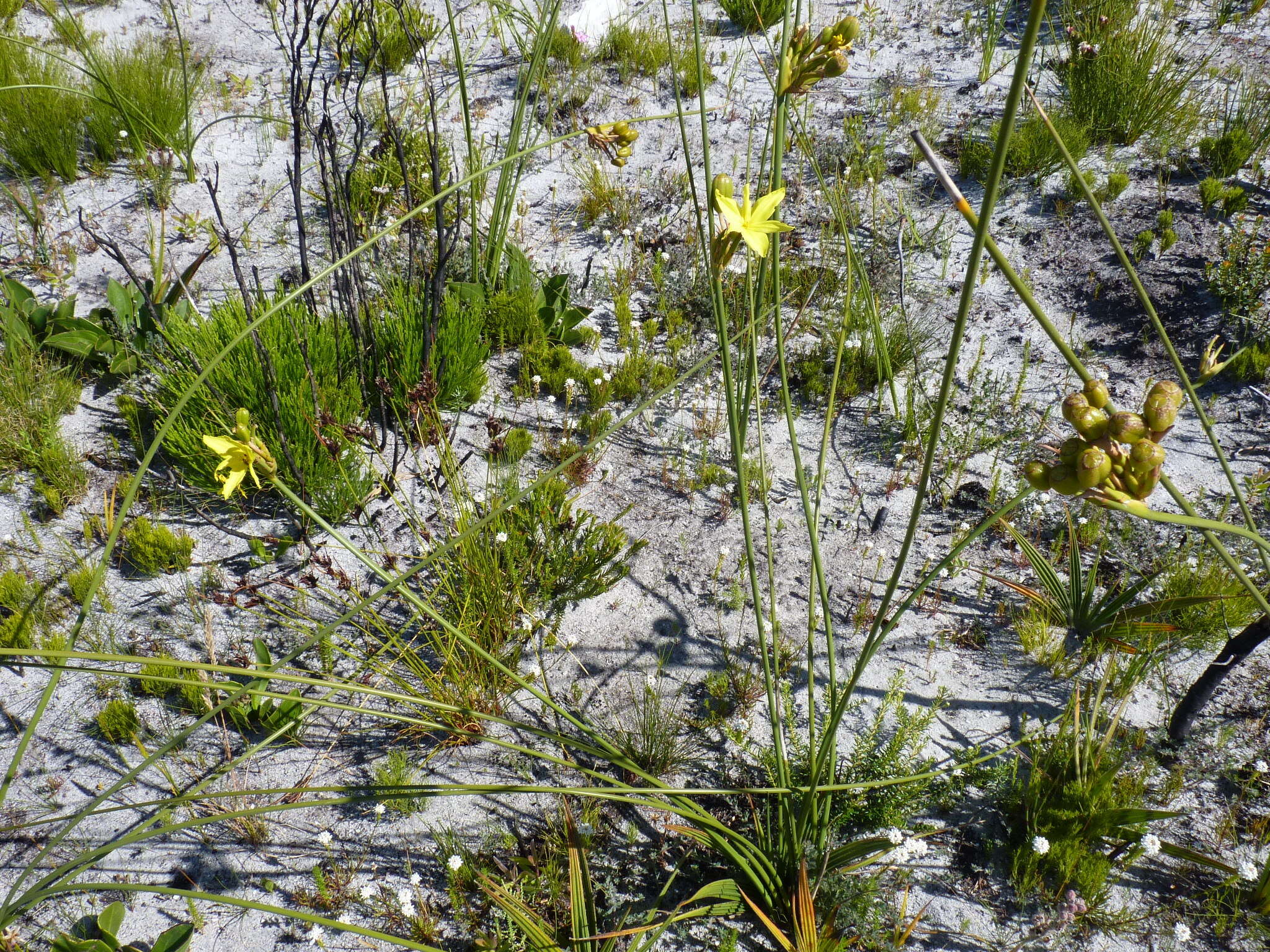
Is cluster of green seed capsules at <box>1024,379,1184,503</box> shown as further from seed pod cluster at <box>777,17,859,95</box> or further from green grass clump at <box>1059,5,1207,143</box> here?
green grass clump at <box>1059,5,1207,143</box>

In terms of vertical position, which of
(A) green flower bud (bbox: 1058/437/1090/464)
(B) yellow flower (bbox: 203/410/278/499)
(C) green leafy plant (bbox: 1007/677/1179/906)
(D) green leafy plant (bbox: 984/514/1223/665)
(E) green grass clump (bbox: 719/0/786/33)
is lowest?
(C) green leafy plant (bbox: 1007/677/1179/906)

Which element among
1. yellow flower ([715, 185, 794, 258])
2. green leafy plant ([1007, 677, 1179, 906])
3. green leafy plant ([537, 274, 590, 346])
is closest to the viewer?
yellow flower ([715, 185, 794, 258])

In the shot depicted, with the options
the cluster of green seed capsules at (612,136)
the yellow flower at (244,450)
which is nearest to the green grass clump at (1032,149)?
the cluster of green seed capsules at (612,136)

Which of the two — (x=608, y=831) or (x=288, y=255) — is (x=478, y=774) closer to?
(x=608, y=831)

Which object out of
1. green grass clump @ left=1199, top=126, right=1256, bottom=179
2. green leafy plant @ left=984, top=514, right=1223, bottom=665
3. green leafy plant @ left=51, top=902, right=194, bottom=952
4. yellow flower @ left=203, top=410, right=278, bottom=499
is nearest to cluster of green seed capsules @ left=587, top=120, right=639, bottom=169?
yellow flower @ left=203, top=410, right=278, bottom=499

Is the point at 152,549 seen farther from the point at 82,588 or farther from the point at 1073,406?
the point at 1073,406

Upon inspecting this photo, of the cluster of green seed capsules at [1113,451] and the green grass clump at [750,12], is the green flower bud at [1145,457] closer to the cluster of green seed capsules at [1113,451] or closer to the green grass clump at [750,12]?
the cluster of green seed capsules at [1113,451]

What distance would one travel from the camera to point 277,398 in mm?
2219

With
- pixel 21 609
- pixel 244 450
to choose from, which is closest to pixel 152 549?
pixel 21 609

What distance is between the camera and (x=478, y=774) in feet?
6.35

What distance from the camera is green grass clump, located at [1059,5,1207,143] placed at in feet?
11.9

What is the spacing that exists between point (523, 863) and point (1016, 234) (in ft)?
10.7

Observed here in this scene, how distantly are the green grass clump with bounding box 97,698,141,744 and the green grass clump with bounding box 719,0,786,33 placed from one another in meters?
4.46

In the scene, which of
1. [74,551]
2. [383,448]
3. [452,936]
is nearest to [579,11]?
[383,448]
